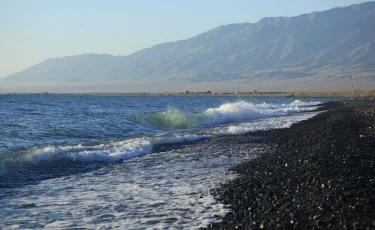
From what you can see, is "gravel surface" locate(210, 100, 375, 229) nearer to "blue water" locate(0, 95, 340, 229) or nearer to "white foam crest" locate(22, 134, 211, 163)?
"blue water" locate(0, 95, 340, 229)

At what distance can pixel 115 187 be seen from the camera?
36.9 feet

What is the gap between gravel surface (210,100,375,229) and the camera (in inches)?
285

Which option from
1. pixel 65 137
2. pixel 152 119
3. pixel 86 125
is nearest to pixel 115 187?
pixel 65 137

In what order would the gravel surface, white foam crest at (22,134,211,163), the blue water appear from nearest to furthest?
the gravel surface
the blue water
white foam crest at (22,134,211,163)

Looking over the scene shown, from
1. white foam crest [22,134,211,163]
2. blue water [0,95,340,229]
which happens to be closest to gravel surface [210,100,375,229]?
blue water [0,95,340,229]

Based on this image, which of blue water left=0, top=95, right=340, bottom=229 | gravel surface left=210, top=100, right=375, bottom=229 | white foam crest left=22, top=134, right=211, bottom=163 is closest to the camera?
gravel surface left=210, top=100, right=375, bottom=229

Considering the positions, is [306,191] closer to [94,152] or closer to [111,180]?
[111,180]

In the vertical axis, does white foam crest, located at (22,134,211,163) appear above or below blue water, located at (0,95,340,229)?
above

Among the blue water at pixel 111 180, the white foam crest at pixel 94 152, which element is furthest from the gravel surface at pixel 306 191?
the white foam crest at pixel 94 152

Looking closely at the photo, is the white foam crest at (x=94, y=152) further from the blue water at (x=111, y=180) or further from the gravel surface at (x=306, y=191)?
the gravel surface at (x=306, y=191)

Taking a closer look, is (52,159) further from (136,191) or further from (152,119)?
(152,119)

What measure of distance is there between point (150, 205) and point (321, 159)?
5524 mm

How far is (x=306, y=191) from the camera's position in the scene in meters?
8.96

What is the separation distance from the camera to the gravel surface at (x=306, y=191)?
724 cm
